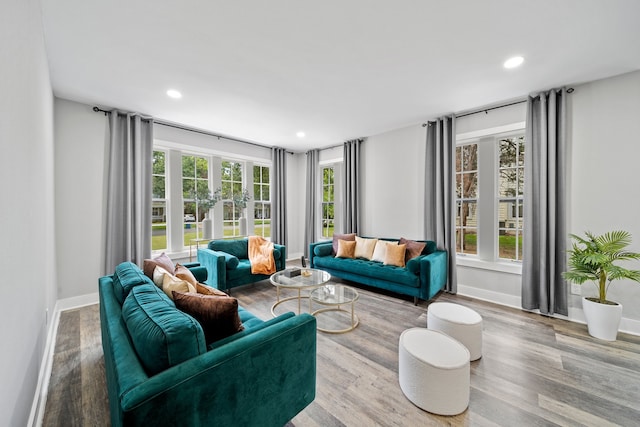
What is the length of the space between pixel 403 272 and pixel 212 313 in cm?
265

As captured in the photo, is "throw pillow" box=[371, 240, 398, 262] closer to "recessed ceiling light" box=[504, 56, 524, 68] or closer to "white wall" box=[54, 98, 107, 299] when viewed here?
"recessed ceiling light" box=[504, 56, 524, 68]

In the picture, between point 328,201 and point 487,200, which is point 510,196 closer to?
point 487,200

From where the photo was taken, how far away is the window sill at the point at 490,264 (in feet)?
10.9

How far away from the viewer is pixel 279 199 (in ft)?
18.3

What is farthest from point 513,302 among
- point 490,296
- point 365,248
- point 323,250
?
point 323,250

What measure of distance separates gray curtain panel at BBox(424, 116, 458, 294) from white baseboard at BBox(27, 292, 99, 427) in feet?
14.3

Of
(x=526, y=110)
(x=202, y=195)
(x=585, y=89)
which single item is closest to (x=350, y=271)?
(x=202, y=195)

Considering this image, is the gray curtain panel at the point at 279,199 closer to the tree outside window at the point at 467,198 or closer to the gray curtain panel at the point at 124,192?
the gray curtain panel at the point at 124,192

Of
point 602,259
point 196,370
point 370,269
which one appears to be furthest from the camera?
point 370,269

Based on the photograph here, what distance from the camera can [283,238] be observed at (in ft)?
18.4

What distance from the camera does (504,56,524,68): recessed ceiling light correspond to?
2.32 metres

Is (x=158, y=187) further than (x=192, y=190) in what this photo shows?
No

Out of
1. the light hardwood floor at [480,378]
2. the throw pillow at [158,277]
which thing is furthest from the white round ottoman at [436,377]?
the throw pillow at [158,277]

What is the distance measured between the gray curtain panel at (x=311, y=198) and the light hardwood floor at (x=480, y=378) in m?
3.03
